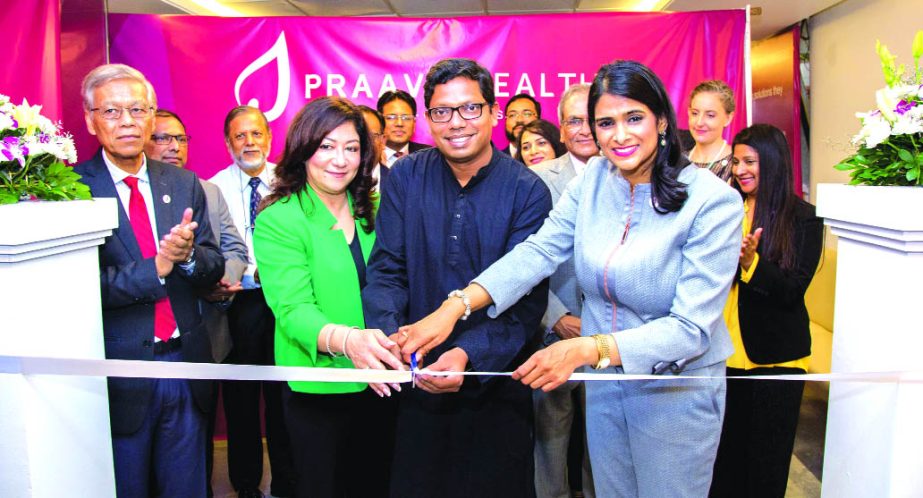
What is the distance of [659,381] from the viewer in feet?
6.13

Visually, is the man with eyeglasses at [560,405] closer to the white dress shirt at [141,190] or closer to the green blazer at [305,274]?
the green blazer at [305,274]

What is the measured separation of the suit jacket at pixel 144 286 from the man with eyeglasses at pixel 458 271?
30.3 inches

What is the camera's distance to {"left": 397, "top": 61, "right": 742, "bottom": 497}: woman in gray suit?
1749 millimetres

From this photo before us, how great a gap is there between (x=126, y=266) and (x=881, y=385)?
2235 mm

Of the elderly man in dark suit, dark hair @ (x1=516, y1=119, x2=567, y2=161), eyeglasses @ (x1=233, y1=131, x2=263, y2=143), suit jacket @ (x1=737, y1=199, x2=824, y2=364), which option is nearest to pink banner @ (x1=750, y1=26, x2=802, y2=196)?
dark hair @ (x1=516, y1=119, x2=567, y2=161)

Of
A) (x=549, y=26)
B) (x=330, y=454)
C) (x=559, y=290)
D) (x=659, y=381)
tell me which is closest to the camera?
(x=659, y=381)

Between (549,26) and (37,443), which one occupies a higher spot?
(549,26)

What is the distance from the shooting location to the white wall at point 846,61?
236 inches

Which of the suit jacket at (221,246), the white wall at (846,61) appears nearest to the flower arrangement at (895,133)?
the suit jacket at (221,246)

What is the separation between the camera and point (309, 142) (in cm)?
230

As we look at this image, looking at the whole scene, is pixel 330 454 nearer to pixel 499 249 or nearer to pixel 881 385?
pixel 499 249

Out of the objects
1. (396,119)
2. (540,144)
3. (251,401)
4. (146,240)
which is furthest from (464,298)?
(396,119)

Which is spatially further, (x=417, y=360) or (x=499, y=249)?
(x=499, y=249)

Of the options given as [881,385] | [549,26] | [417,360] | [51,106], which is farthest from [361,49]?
[881,385]
